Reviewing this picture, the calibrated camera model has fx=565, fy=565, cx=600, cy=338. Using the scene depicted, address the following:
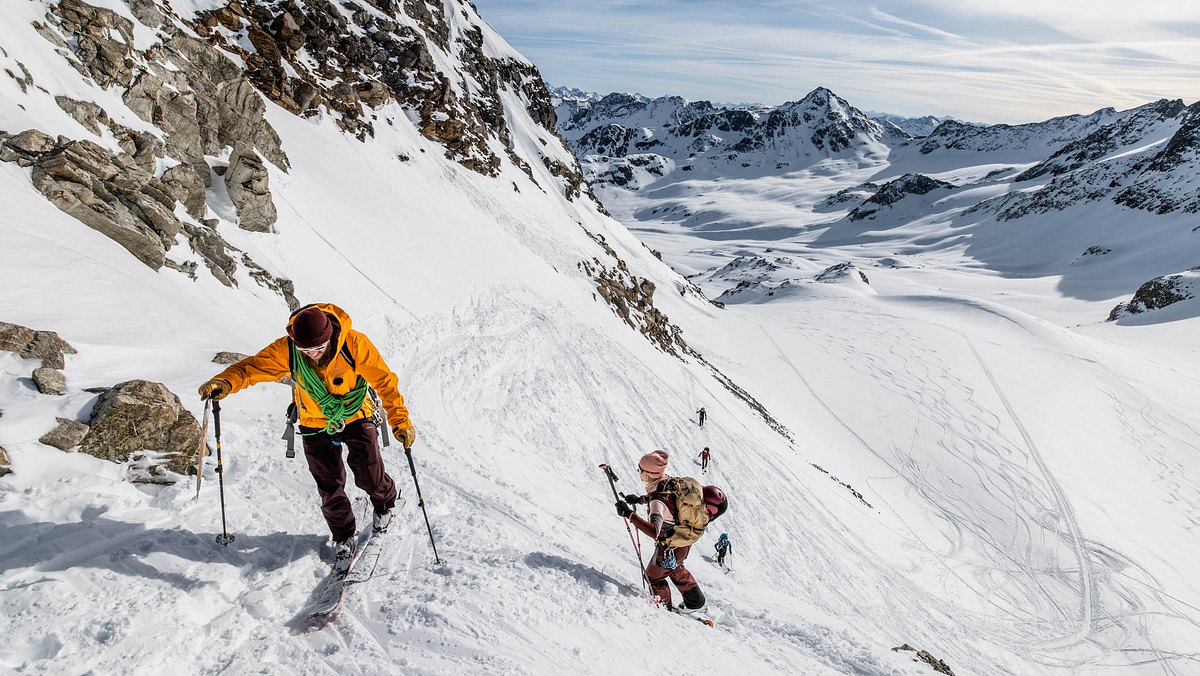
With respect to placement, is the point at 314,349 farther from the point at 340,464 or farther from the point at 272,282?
the point at 272,282

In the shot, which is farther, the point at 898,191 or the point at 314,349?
the point at 898,191

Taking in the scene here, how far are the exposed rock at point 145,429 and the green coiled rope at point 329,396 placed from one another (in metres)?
1.91

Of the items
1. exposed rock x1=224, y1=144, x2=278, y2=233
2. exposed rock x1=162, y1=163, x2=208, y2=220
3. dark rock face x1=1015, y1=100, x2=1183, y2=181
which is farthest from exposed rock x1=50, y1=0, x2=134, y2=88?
dark rock face x1=1015, y1=100, x2=1183, y2=181

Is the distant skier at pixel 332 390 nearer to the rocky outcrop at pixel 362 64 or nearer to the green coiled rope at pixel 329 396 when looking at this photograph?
the green coiled rope at pixel 329 396

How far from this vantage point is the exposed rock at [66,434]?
5102mm

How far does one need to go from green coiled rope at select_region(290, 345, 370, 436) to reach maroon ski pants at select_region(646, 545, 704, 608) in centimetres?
361

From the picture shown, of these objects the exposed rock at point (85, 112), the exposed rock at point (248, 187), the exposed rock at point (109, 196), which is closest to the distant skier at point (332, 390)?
the exposed rock at point (109, 196)

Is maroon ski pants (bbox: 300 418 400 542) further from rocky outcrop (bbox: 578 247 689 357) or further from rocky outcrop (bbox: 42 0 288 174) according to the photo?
rocky outcrop (bbox: 578 247 689 357)

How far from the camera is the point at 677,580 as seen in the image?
6.39m

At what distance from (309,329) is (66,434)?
2824mm

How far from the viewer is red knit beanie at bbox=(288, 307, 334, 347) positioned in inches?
178

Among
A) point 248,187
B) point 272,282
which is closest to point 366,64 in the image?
point 248,187

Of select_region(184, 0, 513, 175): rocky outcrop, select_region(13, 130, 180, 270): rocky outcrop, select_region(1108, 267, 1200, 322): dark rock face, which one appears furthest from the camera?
select_region(1108, 267, 1200, 322): dark rock face

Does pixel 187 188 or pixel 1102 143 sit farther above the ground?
pixel 1102 143
